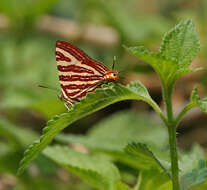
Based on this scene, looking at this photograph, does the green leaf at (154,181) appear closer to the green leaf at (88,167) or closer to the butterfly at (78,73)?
the green leaf at (88,167)

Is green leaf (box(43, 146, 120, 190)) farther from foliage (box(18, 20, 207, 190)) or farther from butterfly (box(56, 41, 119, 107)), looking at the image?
butterfly (box(56, 41, 119, 107))

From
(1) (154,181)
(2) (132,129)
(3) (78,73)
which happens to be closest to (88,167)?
(1) (154,181)

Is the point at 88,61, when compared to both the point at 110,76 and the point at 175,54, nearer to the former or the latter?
the point at 110,76

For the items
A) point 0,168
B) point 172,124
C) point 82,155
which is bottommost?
point 0,168

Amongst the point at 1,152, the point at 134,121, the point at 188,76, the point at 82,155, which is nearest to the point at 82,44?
the point at 188,76

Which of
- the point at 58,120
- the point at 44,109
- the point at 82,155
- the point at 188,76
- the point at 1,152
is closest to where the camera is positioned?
the point at 58,120

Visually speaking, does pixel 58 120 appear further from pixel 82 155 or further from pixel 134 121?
pixel 134 121
